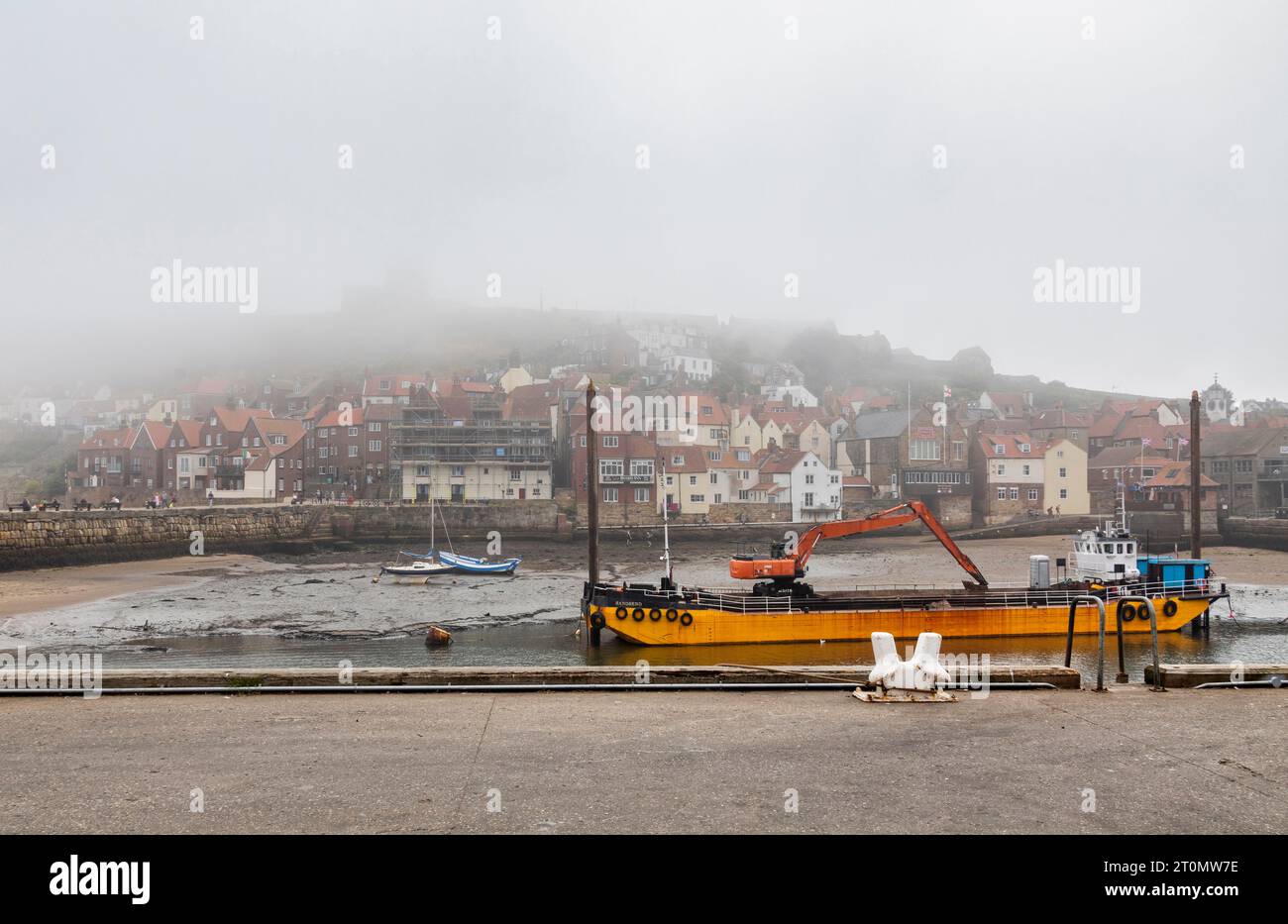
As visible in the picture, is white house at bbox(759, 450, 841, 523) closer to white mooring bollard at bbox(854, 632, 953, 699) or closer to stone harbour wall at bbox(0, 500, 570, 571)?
stone harbour wall at bbox(0, 500, 570, 571)

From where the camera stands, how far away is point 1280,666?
10211 millimetres

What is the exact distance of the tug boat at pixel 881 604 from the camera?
102ft

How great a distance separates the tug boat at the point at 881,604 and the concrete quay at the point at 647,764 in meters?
21.6

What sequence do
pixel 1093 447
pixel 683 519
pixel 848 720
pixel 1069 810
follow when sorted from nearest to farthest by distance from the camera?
pixel 1069 810 → pixel 848 720 → pixel 683 519 → pixel 1093 447

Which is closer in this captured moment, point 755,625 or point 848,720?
point 848,720

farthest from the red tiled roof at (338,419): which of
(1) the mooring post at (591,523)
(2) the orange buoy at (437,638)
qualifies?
(2) the orange buoy at (437,638)

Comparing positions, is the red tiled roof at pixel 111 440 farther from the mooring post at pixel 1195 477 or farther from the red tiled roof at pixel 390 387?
the mooring post at pixel 1195 477

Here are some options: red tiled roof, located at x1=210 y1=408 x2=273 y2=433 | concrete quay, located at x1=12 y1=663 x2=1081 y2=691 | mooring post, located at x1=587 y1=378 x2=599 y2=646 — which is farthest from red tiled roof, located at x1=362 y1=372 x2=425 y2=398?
concrete quay, located at x1=12 y1=663 x2=1081 y2=691

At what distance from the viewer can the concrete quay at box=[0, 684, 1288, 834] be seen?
5.64 m

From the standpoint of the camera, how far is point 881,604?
3303cm
